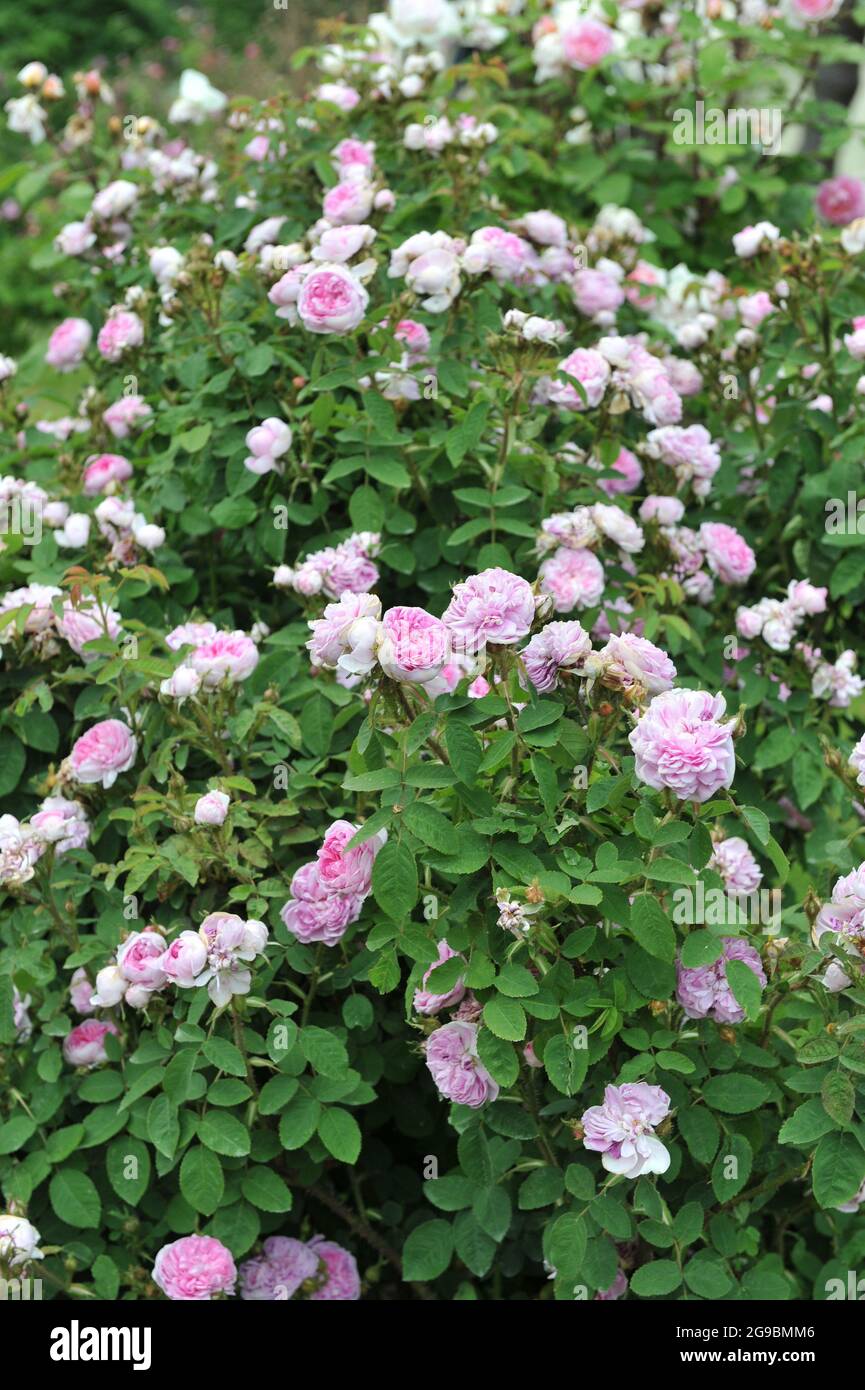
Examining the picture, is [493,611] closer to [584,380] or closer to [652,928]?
[652,928]

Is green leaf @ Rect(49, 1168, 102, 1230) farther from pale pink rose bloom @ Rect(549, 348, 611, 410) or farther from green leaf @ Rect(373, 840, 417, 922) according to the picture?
pale pink rose bloom @ Rect(549, 348, 611, 410)

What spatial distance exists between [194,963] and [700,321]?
1.75 metres

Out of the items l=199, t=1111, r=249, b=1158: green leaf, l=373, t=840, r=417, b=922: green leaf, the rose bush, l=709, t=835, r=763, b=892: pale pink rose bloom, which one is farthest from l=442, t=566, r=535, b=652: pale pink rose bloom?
l=199, t=1111, r=249, b=1158: green leaf

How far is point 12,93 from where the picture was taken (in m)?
9.38

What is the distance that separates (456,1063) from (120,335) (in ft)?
5.60

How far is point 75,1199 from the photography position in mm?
2201

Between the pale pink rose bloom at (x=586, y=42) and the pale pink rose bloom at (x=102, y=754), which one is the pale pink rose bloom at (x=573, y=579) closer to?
the pale pink rose bloom at (x=102, y=754)

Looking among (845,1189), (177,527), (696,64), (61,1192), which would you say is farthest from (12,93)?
(845,1189)

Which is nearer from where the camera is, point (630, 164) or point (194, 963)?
point (194, 963)

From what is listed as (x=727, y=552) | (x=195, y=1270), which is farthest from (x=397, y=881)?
(x=727, y=552)
